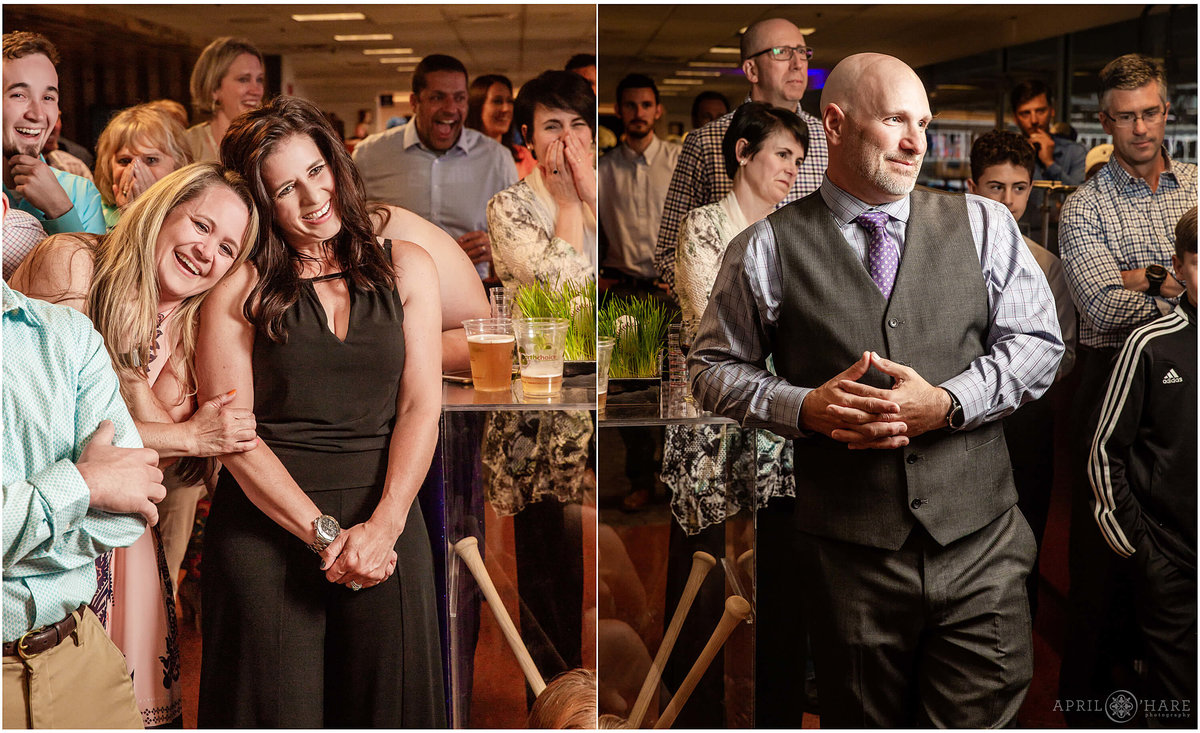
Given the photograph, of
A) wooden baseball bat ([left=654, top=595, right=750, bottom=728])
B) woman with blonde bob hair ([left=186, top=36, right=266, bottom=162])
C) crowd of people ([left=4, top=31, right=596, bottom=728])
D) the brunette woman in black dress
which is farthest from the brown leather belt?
wooden baseball bat ([left=654, top=595, right=750, bottom=728])

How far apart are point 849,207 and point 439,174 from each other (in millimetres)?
1069

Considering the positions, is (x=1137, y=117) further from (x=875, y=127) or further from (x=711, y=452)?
(x=711, y=452)

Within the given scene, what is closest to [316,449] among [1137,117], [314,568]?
[314,568]

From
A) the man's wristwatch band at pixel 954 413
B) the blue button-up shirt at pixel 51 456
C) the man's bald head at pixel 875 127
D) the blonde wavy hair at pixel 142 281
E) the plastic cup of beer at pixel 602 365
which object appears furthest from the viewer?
the plastic cup of beer at pixel 602 365

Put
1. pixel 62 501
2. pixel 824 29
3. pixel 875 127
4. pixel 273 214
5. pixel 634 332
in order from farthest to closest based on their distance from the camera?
1. pixel 634 332
2. pixel 824 29
3. pixel 273 214
4. pixel 875 127
5. pixel 62 501

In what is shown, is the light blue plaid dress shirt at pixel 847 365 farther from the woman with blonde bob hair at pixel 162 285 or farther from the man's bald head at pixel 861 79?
the woman with blonde bob hair at pixel 162 285

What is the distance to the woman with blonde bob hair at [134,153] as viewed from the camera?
2.48 meters

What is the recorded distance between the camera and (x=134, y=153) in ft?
8.16

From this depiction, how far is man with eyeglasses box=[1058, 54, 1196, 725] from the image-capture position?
2.58 m

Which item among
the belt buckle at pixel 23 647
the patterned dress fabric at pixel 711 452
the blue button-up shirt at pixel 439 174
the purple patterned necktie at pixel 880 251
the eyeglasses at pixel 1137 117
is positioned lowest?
the belt buckle at pixel 23 647

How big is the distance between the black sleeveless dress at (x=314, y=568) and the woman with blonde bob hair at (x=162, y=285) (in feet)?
0.47

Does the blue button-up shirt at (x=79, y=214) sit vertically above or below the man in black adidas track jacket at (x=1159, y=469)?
above

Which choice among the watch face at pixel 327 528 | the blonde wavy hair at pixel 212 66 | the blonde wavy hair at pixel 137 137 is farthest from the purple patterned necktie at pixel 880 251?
the blonde wavy hair at pixel 137 137

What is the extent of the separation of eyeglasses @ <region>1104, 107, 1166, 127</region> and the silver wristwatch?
2313 mm
